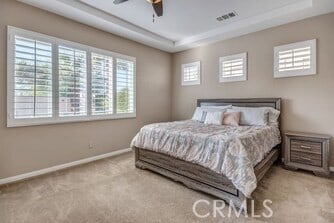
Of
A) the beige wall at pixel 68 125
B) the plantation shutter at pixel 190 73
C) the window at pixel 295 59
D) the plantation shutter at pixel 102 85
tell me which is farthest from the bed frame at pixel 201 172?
the plantation shutter at pixel 190 73

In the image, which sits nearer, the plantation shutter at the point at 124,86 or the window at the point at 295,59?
the window at the point at 295,59

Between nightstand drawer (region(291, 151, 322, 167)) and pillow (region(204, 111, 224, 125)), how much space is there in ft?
4.63

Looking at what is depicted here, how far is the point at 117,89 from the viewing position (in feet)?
14.6

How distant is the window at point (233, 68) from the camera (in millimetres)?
4383

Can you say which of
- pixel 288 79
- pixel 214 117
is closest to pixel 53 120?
pixel 214 117

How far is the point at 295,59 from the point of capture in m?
3.64

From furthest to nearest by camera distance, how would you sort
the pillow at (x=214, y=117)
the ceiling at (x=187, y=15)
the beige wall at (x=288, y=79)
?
the pillow at (x=214, y=117)
the beige wall at (x=288, y=79)
the ceiling at (x=187, y=15)

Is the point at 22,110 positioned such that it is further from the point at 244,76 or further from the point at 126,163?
the point at 244,76

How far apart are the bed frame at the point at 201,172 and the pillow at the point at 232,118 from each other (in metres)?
0.70

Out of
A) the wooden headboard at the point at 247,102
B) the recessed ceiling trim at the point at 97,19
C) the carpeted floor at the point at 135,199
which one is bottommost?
the carpeted floor at the point at 135,199

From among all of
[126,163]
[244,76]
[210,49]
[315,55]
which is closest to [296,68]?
[315,55]

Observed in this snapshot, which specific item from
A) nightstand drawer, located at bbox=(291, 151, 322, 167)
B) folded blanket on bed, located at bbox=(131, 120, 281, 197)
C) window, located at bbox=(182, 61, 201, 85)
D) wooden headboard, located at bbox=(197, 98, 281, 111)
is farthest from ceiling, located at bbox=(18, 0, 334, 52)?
nightstand drawer, located at bbox=(291, 151, 322, 167)

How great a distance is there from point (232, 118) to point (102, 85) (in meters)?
2.93

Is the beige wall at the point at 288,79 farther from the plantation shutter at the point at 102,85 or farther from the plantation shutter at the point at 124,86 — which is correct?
the plantation shutter at the point at 102,85
